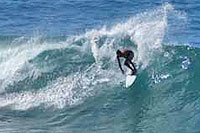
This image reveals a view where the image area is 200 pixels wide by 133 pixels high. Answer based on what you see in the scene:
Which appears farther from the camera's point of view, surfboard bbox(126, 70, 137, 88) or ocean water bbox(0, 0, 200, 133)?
surfboard bbox(126, 70, 137, 88)

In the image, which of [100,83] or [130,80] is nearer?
[130,80]

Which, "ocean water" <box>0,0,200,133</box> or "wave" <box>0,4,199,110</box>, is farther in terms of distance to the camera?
"wave" <box>0,4,199,110</box>

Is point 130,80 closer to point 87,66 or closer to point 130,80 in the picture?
point 130,80

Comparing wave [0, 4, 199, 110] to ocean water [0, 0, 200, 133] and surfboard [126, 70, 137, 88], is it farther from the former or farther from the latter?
surfboard [126, 70, 137, 88]

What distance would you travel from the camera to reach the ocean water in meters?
14.0

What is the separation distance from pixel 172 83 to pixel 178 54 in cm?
199

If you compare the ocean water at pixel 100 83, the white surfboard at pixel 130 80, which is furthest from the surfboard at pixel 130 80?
the ocean water at pixel 100 83

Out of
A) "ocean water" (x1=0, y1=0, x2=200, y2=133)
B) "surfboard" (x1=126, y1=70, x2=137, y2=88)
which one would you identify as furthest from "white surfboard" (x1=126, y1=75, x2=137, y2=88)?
"ocean water" (x1=0, y1=0, x2=200, y2=133)

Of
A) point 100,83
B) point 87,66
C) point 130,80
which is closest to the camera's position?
point 130,80

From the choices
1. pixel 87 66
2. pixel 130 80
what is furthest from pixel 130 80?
pixel 87 66

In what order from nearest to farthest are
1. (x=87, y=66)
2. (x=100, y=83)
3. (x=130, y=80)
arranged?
1. (x=130, y=80)
2. (x=100, y=83)
3. (x=87, y=66)

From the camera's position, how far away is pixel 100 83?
634 inches

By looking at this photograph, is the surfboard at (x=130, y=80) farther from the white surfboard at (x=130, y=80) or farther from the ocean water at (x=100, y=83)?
the ocean water at (x=100, y=83)

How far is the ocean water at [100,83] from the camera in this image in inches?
553
